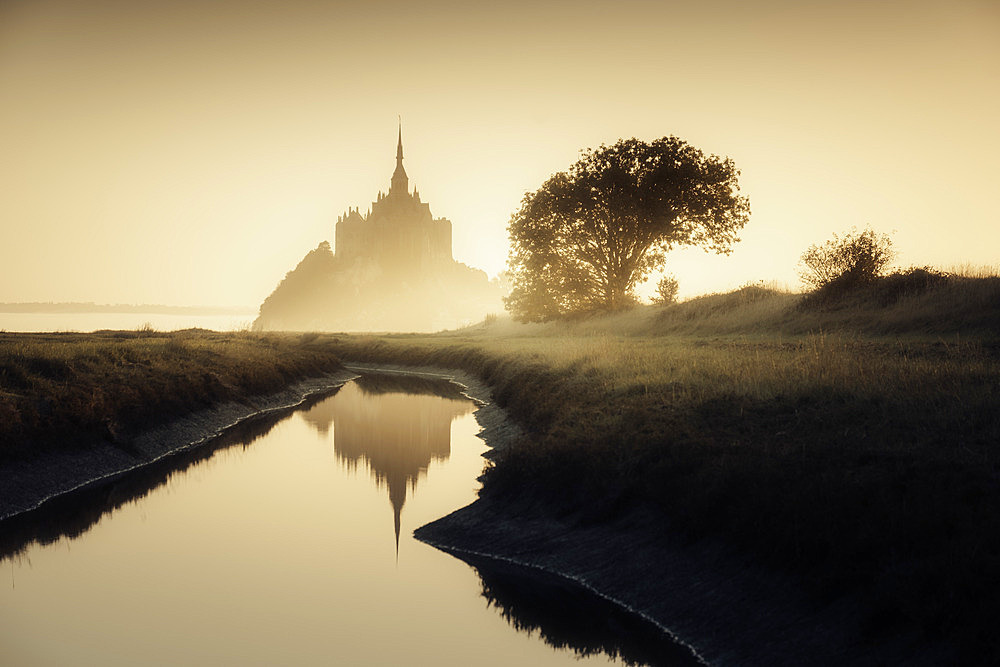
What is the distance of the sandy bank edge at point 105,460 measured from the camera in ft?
65.7

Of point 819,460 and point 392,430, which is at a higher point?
point 819,460

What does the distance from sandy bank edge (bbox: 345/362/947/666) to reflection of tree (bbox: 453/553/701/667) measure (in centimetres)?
17

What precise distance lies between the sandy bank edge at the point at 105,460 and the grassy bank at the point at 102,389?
0.37 m

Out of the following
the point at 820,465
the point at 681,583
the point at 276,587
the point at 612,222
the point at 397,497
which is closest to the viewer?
the point at 681,583

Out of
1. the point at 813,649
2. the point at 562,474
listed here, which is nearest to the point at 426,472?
the point at 562,474

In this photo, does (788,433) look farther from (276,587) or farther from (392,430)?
(392,430)

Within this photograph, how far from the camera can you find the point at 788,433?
15.2 m

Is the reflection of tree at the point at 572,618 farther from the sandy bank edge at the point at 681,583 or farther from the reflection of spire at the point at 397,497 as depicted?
the reflection of spire at the point at 397,497

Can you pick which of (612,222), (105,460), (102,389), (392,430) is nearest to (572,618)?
(105,460)

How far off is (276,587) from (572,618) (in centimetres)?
621

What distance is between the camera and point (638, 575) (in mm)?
13156

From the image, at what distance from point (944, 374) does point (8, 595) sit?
68.1 ft

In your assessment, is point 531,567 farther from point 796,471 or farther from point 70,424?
point 70,424

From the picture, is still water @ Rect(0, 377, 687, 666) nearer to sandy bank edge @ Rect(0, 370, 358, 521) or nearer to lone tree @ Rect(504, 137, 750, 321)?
sandy bank edge @ Rect(0, 370, 358, 521)
